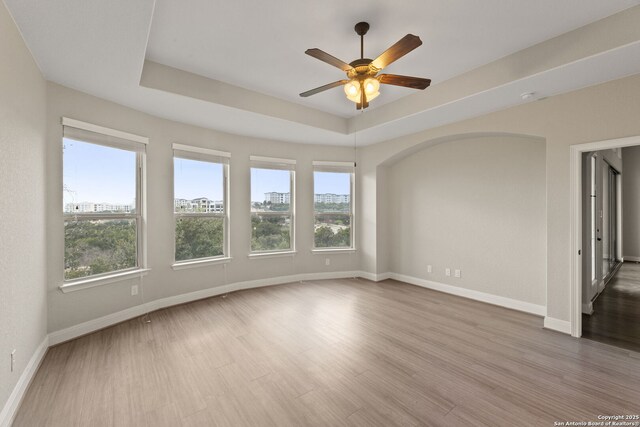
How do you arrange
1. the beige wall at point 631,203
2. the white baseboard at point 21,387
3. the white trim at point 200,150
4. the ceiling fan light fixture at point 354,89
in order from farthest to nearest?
the beige wall at point 631,203 < the white trim at point 200,150 < the ceiling fan light fixture at point 354,89 < the white baseboard at point 21,387

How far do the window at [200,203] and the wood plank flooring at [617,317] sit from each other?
16.5 ft

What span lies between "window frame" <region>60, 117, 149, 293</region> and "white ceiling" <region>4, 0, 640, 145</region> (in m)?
0.41

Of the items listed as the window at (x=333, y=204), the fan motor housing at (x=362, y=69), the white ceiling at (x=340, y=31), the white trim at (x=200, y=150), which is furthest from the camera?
the window at (x=333, y=204)

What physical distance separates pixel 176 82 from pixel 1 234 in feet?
6.99

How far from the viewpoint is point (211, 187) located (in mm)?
4539

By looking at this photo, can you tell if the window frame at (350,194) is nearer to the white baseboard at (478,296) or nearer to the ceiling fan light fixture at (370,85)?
the white baseboard at (478,296)

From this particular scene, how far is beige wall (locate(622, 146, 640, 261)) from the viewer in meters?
7.09

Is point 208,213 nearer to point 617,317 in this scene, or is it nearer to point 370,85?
point 370,85

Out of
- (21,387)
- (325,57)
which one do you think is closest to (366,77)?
(325,57)

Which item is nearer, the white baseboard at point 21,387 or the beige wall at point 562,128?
the white baseboard at point 21,387

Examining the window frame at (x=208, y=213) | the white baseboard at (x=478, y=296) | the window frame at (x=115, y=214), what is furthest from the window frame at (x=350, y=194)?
the window frame at (x=115, y=214)

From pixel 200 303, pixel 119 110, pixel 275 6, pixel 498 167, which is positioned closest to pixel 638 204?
pixel 498 167

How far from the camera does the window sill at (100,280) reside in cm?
296

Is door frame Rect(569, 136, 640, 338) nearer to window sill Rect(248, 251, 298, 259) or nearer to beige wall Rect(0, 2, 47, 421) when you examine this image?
window sill Rect(248, 251, 298, 259)
